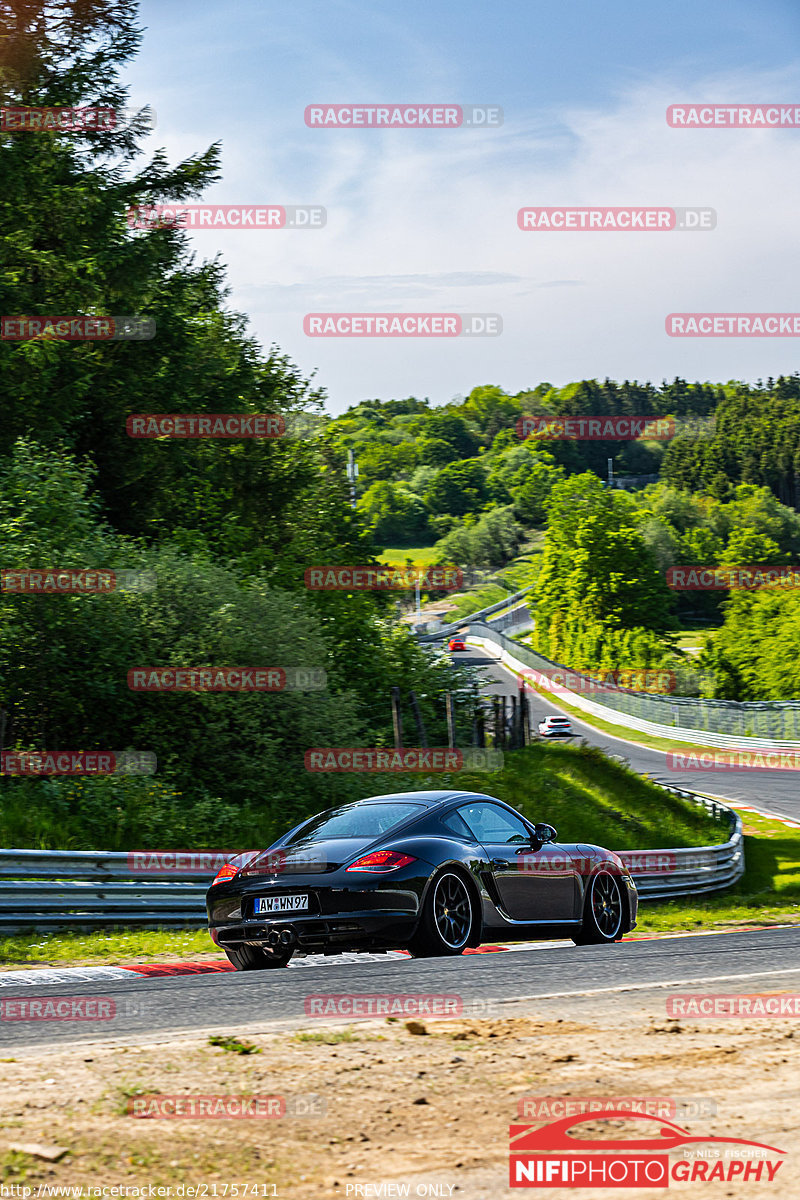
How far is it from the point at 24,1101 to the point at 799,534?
156532 millimetres

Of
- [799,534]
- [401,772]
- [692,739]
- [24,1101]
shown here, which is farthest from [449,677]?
[799,534]

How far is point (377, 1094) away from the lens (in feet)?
15.6

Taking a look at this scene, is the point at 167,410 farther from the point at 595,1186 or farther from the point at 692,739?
the point at 692,739

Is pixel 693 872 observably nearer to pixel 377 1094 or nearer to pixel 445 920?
pixel 445 920

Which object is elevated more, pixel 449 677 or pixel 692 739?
pixel 449 677

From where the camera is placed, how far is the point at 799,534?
153m
